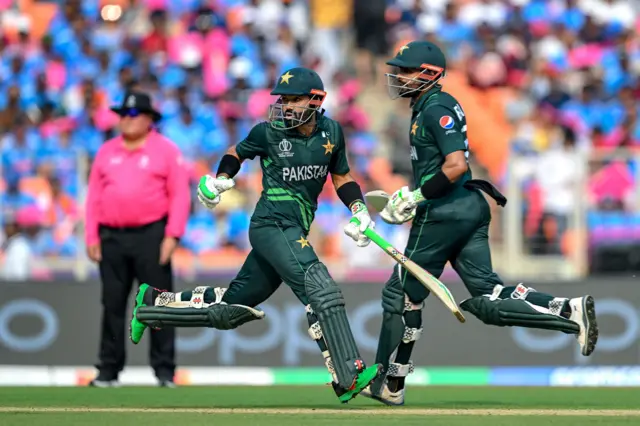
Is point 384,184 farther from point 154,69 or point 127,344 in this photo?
point 154,69

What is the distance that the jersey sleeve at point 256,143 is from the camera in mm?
8195

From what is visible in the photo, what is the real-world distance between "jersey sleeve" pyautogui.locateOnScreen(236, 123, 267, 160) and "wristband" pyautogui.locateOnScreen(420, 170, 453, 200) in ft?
3.38

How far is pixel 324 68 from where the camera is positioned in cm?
1752

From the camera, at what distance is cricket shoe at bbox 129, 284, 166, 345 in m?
8.38

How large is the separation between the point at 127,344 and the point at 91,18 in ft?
24.9

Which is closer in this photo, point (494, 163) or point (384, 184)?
point (384, 184)

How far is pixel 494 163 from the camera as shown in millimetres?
15516

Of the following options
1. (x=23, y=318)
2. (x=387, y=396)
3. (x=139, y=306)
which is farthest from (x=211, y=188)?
(x=23, y=318)

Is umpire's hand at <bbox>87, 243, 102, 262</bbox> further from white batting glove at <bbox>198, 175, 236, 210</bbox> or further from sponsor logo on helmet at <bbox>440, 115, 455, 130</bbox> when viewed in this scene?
sponsor logo on helmet at <bbox>440, 115, 455, 130</bbox>

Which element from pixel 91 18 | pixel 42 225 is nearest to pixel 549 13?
pixel 91 18

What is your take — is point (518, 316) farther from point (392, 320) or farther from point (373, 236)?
point (373, 236)

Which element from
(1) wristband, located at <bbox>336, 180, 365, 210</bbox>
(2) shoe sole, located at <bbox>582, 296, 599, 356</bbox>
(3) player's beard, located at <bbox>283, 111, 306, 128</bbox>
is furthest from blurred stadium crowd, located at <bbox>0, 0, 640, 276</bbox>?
(2) shoe sole, located at <bbox>582, 296, 599, 356</bbox>

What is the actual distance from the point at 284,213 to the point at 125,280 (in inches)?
118

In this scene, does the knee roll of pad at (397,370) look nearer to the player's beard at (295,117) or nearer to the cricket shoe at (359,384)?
the cricket shoe at (359,384)
